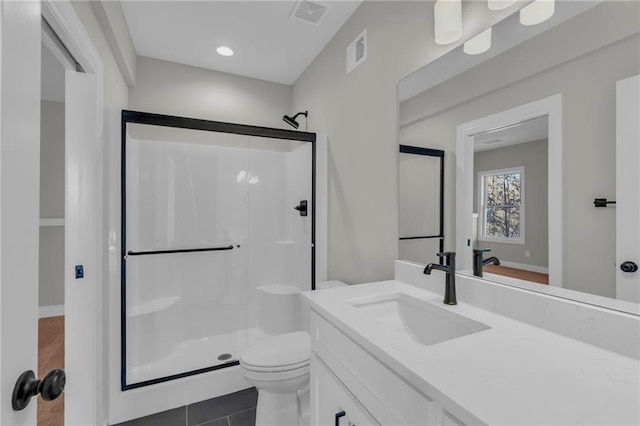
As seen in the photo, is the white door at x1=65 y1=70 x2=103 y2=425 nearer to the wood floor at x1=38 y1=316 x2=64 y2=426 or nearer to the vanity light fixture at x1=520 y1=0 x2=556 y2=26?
the wood floor at x1=38 y1=316 x2=64 y2=426

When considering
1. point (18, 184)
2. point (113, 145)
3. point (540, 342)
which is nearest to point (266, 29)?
point (113, 145)

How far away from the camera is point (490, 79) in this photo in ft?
3.77

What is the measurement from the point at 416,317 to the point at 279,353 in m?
0.78

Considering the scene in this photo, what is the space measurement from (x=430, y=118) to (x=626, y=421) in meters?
1.24

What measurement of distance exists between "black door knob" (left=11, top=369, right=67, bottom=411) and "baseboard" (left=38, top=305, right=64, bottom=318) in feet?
12.7

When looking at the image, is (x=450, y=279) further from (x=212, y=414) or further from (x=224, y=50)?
(x=224, y=50)

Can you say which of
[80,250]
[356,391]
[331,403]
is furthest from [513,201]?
[80,250]

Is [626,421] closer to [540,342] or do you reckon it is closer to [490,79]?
[540,342]

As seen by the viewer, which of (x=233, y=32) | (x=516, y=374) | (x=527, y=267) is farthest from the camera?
(x=233, y=32)

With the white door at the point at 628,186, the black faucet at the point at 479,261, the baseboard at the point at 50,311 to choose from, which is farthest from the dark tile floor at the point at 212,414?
the baseboard at the point at 50,311

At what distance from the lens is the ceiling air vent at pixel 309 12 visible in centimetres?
193

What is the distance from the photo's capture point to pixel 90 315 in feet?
5.06

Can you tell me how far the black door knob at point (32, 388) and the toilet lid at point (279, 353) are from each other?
1039 millimetres

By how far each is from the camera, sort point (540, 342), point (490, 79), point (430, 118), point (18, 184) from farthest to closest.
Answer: point (430, 118)
point (490, 79)
point (540, 342)
point (18, 184)
